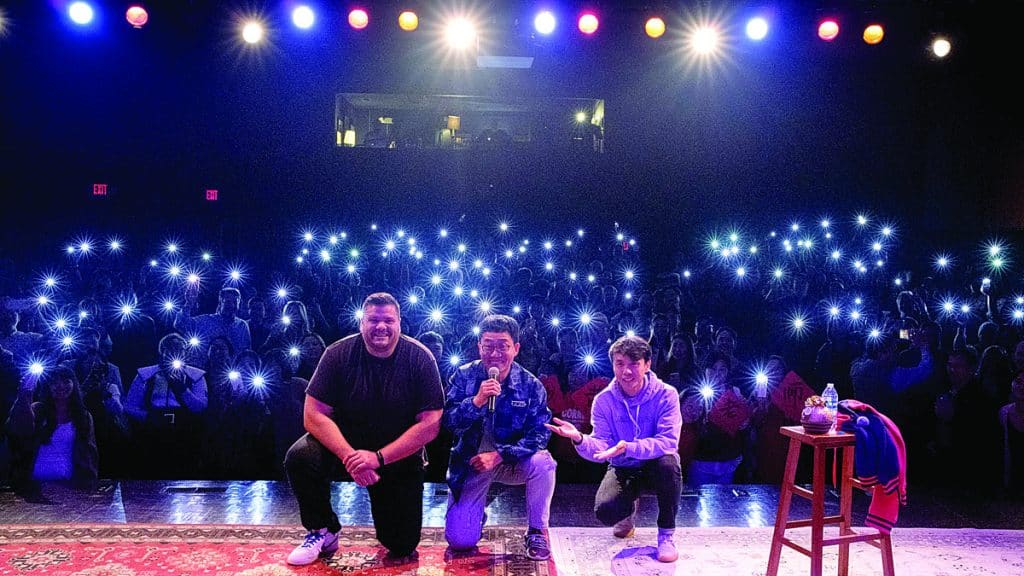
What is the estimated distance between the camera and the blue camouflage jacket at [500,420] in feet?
10.4

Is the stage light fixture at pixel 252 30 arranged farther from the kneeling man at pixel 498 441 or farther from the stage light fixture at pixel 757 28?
the stage light fixture at pixel 757 28

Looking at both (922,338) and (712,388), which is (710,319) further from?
(922,338)

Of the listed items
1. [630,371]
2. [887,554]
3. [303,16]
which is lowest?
[887,554]

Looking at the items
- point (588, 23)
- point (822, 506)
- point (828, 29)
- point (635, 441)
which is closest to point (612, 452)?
point (635, 441)

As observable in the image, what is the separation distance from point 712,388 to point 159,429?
12.4ft

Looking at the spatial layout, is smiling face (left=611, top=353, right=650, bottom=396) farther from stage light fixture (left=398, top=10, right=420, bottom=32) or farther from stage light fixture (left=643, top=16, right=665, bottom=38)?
stage light fixture (left=398, top=10, right=420, bottom=32)

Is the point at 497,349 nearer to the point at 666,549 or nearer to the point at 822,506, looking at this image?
the point at 666,549

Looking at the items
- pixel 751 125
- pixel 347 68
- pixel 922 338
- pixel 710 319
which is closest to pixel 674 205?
pixel 751 125

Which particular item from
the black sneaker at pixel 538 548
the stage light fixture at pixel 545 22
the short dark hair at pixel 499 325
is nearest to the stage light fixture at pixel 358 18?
the stage light fixture at pixel 545 22

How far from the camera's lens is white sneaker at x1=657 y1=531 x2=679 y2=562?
3109 millimetres

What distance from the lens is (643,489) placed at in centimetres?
330

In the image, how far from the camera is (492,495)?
405 cm

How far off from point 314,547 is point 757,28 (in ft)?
14.3

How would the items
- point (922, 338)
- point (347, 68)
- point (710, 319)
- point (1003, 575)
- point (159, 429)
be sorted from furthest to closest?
point (347, 68), point (710, 319), point (922, 338), point (159, 429), point (1003, 575)
